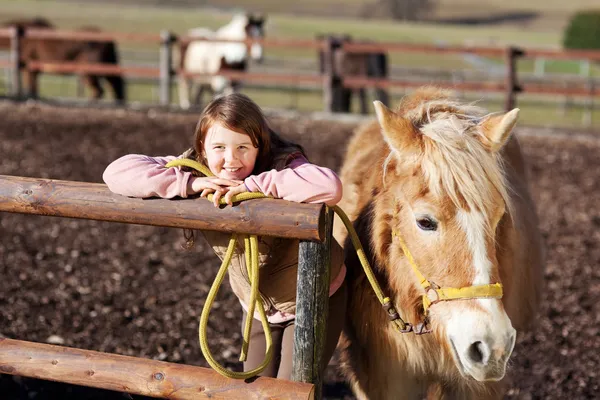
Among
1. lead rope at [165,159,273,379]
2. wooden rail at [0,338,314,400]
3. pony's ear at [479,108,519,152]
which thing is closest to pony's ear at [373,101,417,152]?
pony's ear at [479,108,519,152]

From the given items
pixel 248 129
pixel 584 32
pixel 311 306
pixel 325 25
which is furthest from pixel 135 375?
pixel 325 25

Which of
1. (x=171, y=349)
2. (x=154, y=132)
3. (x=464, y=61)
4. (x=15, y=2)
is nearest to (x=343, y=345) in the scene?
(x=171, y=349)

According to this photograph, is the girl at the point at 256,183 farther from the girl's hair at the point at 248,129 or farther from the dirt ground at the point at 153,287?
the dirt ground at the point at 153,287

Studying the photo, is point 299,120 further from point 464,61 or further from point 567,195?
point 464,61

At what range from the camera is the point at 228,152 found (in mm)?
2713

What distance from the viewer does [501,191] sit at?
8.81ft

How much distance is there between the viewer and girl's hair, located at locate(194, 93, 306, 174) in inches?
107

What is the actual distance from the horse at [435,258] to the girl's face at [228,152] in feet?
1.60

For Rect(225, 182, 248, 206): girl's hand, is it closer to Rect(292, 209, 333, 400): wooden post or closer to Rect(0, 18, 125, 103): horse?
Rect(292, 209, 333, 400): wooden post

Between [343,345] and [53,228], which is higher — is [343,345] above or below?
above

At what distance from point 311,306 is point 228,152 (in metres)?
0.61

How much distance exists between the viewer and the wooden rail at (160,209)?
97.8 inches

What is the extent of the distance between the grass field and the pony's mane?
50.1 feet

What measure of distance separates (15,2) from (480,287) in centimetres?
6279
